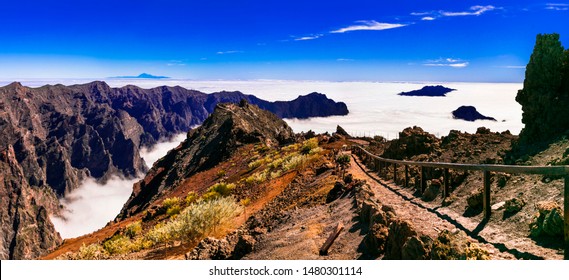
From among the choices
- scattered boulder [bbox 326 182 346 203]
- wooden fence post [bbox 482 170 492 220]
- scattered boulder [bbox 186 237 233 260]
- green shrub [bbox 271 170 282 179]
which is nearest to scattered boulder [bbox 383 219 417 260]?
wooden fence post [bbox 482 170 492 220]

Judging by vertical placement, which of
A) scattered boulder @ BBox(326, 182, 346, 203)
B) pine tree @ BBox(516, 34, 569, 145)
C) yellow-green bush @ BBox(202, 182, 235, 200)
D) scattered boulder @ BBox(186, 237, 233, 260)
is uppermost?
pine tree @ BBox(516, 34, 569, 145)

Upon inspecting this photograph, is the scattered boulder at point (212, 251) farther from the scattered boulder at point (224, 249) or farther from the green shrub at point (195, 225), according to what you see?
the green shrub at point (195, 225)

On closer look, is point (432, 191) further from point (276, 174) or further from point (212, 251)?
point (276, 174)

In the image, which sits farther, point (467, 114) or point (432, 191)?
point (467, 114)

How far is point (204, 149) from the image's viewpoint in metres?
46.6

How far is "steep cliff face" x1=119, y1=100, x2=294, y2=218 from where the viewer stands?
134 ft

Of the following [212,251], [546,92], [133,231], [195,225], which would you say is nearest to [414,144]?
[546,92]

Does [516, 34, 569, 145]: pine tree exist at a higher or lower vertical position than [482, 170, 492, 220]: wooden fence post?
higher

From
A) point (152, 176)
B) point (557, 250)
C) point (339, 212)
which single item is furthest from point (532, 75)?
point (152, 176)

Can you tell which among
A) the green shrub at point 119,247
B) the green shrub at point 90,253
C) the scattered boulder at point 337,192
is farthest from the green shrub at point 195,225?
the scattered boulder at point 337,192

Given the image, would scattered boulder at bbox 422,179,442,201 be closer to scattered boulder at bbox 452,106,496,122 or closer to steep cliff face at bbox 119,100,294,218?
steep cliff face at bbox 119,100,294,218

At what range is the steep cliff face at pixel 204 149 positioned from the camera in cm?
4071

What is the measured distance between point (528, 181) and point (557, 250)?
2941 millimetres

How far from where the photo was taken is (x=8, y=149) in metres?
194
